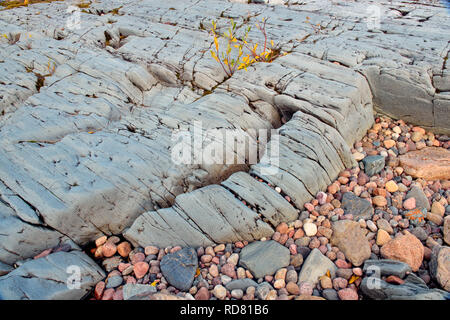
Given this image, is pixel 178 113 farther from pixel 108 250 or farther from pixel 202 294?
pixel 202 294

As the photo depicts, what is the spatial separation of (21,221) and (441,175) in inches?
236

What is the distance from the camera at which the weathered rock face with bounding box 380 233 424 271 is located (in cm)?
321

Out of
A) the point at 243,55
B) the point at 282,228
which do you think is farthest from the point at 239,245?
the point at 243,55

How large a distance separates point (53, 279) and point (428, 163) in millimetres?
5422

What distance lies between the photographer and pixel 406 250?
3256 mm

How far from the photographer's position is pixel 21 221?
11.3 feet

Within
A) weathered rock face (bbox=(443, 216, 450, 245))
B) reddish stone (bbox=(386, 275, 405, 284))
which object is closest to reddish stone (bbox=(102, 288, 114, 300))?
reddish stone (bbox=(386, 275, 405, 284))

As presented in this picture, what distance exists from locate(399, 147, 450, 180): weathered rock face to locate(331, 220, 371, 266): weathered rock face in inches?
65.4

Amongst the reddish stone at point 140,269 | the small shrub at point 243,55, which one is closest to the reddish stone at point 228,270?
the reddish stone at point 140,269

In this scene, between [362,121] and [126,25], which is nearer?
[362,121]

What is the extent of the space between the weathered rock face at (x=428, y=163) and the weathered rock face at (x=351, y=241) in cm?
166

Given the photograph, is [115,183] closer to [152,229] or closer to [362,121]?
[152,229]

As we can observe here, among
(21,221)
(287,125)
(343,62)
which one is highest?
(343,62)

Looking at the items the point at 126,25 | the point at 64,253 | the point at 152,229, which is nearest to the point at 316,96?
the point at 152,229
